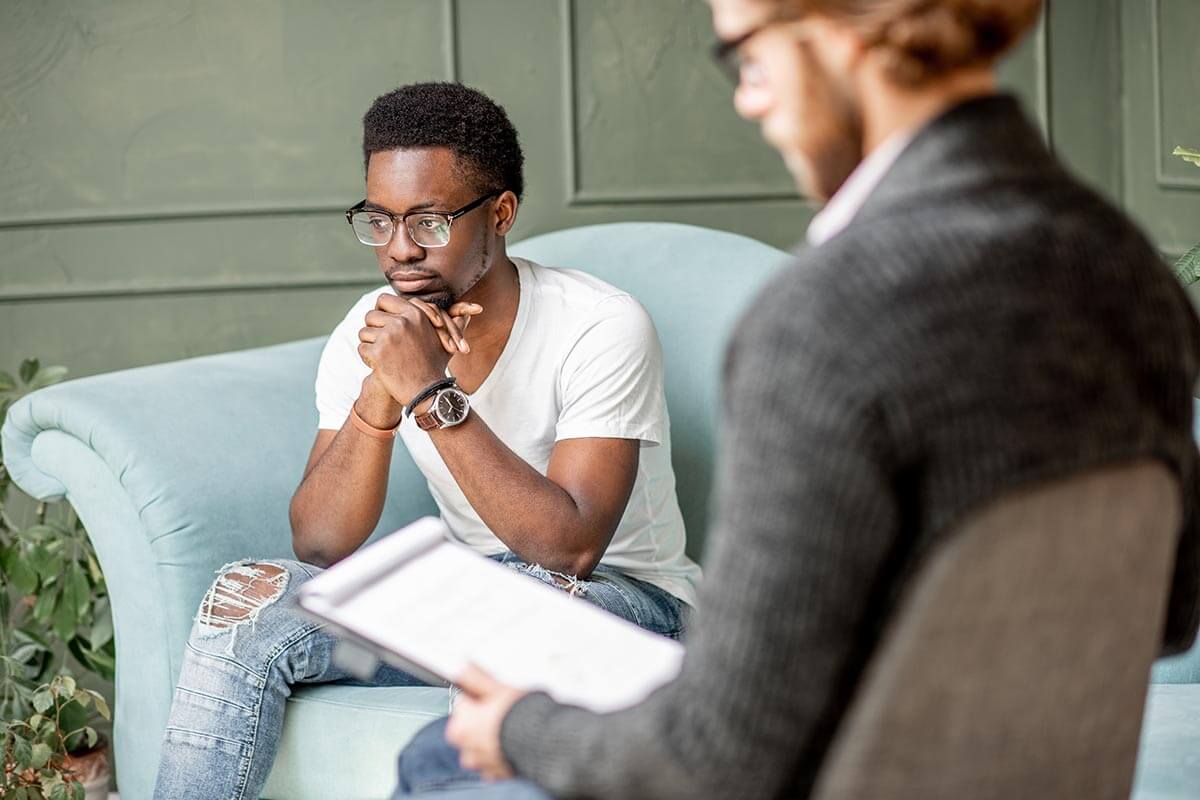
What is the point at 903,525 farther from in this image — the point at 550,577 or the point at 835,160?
the point at 550,577

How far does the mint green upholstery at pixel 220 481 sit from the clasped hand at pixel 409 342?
286 mm

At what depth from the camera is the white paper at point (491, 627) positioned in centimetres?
86

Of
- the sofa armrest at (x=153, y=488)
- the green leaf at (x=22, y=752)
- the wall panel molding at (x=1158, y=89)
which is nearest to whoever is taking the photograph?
the sofa armrest at (x=153, y=488)

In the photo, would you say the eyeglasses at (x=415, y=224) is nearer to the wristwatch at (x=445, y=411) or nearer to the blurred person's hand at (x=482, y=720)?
the wristwatch at (x=445, y=411)

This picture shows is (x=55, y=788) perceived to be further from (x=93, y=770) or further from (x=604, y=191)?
(x=604, y=191)

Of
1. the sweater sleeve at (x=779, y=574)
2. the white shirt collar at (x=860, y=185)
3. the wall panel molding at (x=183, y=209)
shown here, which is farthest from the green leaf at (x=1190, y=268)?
the wall panel molding at (x=183, y=209)

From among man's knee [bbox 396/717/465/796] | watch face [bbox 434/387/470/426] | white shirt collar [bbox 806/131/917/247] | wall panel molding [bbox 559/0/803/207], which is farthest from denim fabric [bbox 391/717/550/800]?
wall panel molding [bbox 559/0/803/207]

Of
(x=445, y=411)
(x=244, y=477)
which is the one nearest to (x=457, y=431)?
(x=445, y=411)

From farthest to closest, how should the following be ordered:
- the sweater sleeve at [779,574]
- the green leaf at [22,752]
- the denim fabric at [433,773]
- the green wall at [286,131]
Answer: the green wall at [286,131]
the green leaf at [22,752]
the denim fabric at [433,773]
the sweater sleeve at [779,574]

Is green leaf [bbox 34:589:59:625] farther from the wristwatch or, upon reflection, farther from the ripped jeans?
the wristwatch

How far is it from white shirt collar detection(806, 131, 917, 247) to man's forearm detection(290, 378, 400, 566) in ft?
3.46

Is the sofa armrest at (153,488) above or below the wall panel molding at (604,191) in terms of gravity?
below

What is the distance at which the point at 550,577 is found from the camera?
63.5 inches

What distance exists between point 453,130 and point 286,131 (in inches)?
42.1
